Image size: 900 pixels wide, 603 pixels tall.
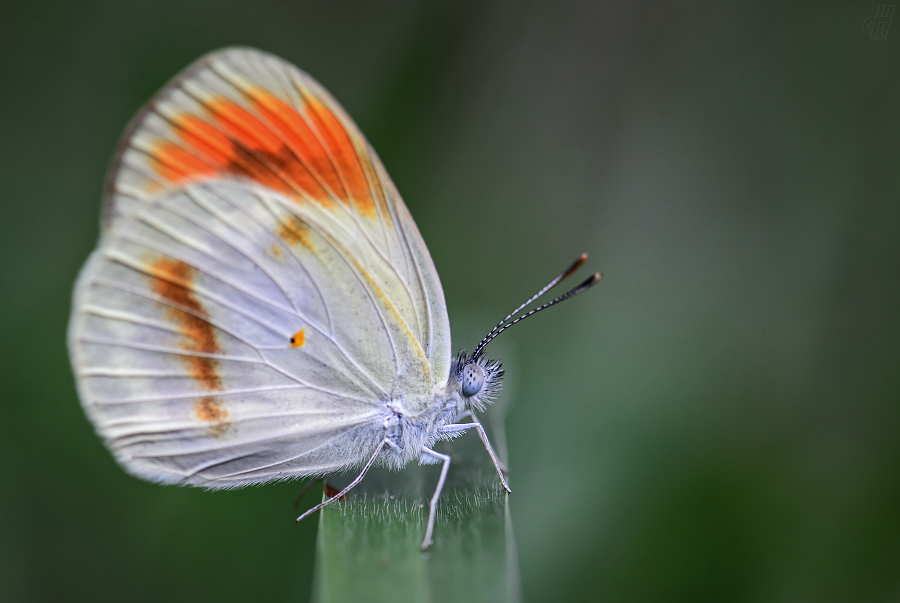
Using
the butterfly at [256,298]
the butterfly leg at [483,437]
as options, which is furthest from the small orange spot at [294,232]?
the butterfly leg at [483,437]

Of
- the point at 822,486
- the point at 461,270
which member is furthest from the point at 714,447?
the point at 461,270

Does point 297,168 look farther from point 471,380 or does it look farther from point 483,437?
point 483,437

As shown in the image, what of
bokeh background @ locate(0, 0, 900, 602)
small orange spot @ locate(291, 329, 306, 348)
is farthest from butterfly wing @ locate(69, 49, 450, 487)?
bokeh background @ locate(0, 0, 900, 602)

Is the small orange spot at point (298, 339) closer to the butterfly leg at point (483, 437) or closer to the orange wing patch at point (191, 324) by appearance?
the orange wing patch at point (191, 324)

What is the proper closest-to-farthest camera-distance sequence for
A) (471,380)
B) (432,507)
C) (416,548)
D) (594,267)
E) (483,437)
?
(416,548) → (432,507) → (483,437) → (471,380) → (594,267)

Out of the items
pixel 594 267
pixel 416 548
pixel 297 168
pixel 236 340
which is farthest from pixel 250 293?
pixel 594 267

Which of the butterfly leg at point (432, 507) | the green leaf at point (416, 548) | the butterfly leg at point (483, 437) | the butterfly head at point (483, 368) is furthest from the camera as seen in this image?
the butterfly head at point (483, 368)

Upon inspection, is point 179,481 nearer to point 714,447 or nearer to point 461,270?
point 461,270

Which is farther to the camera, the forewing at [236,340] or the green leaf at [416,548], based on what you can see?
the forewing at [236,340]
